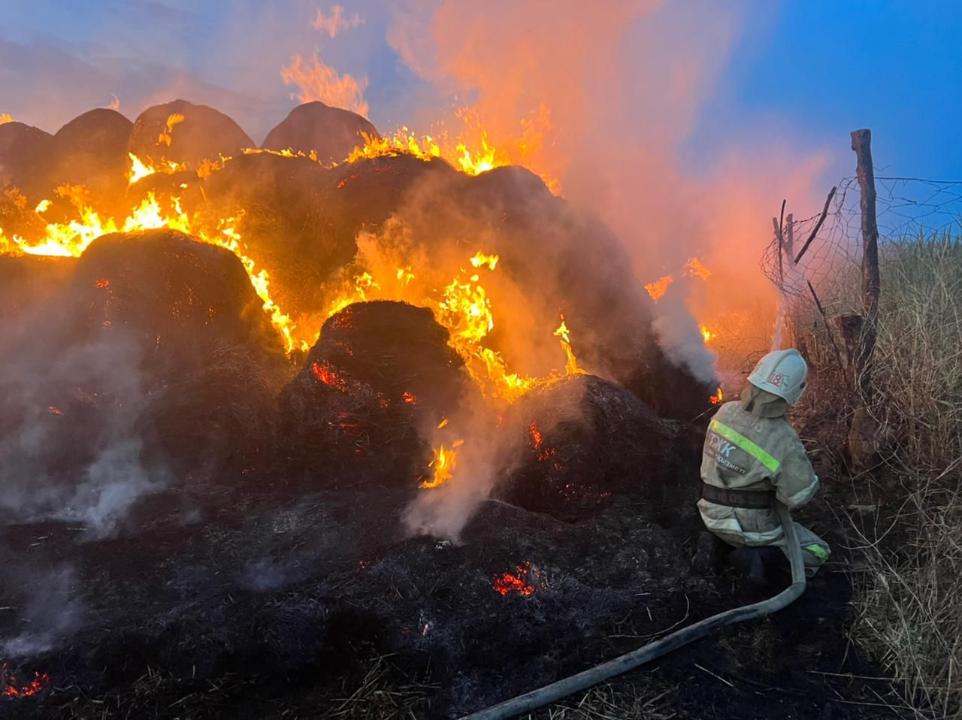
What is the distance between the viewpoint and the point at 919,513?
504 centimetres

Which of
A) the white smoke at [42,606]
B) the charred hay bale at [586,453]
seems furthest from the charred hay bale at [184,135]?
the charred hay bale at [586,453]

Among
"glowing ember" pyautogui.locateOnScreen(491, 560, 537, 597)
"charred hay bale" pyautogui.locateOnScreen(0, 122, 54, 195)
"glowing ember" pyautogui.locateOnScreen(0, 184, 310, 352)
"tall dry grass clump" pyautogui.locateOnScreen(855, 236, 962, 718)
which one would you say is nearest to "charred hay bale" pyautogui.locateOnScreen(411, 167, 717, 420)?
"glowing ember" pyautogui.locateOnScreen(0, 184, 310, 352)

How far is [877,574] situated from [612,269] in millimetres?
6503

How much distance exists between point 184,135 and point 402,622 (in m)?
18.1

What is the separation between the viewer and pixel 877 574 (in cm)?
440

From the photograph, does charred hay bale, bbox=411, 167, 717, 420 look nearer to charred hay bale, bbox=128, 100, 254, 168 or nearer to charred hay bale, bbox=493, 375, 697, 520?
charred hay bale, bbox=493, 375, 697, 520

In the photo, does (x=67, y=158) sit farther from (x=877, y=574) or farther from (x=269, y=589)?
(x=877, y=574)

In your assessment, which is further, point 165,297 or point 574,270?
point 574,270

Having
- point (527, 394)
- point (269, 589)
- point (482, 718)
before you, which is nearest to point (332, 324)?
point (527, 394)

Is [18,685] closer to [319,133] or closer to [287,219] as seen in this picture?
[287,219]

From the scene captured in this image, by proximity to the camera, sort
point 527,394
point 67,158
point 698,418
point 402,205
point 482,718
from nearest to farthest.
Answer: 1. point 482,718
2. point 527,394
3. point 698,418
4. point 402,205
5. point 67,158

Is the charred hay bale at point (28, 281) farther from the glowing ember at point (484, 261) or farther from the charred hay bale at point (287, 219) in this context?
the glowing ember at point (484, 261)

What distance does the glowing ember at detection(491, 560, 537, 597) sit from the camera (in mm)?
4695

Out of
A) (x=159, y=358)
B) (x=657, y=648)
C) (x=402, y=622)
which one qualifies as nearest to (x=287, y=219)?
(x=159, y=358)
